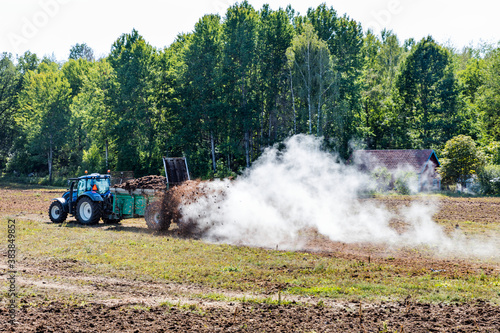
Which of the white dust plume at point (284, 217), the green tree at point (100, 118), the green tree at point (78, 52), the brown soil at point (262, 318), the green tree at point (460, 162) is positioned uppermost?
the green tree at point (78, 52)

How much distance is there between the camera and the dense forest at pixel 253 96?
158ft

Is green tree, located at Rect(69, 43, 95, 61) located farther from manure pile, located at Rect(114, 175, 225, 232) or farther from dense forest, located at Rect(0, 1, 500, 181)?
manure pile, located at Rect(114, 175, 225, 232)

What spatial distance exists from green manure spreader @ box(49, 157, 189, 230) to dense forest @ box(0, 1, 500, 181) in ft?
73.9

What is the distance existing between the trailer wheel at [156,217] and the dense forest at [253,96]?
961 inches

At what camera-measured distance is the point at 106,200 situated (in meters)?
22.3

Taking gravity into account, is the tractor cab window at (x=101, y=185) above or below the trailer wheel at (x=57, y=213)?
above

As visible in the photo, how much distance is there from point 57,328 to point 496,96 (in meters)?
65.6

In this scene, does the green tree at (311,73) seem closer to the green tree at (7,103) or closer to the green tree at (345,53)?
the green tree at (345,53)

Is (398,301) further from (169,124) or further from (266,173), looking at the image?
(169,124)

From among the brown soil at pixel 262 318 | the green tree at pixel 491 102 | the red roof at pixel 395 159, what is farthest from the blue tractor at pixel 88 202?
the green tree at pixel 491 102

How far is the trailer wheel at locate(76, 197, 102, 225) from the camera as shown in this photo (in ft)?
71.8

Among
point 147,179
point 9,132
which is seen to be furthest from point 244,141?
point 9,132

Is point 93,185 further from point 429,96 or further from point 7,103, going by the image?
point 7,103

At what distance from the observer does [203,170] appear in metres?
49.1
